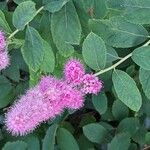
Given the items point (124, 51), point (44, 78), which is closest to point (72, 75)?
Answer: point (44, 78)

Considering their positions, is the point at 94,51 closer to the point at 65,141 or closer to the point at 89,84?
the point at 89,84

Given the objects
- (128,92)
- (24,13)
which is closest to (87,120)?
(128,92)

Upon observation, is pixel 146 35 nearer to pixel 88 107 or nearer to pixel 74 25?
pixel 74 25

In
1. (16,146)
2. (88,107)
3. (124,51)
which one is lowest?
(88,107)

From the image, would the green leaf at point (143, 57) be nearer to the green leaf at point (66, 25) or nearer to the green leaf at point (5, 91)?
the green leaf at point (66, 25)

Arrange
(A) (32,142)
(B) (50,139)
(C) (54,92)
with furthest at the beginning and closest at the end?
(A) (32,142)
(B) (50,139)
(C) (54,92)

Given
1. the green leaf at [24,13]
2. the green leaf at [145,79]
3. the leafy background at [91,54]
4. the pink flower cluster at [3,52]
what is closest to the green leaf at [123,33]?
the leafy background at [91,54]

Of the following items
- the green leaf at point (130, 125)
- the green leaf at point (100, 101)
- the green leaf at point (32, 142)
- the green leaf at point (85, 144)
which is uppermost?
the green leaf at point (100, 101)
